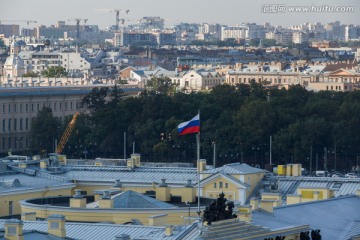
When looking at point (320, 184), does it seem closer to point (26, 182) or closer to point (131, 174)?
point (131, 174)

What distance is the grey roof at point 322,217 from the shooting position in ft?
119

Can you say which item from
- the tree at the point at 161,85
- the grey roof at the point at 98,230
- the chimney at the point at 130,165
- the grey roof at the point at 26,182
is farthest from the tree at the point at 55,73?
the grey roof at the point at 98,230

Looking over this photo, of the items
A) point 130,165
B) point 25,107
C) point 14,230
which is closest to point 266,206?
point 14,230

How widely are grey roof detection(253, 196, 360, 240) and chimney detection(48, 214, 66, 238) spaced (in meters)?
4.28

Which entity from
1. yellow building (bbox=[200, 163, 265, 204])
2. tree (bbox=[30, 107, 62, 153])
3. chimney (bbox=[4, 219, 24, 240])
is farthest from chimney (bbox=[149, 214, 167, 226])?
tree (bbox=[30, 107, 62, 153])

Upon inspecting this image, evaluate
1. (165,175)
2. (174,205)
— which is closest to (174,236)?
(174,205)

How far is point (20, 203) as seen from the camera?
42.8 meters

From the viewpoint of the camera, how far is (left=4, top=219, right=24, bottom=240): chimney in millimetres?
29484

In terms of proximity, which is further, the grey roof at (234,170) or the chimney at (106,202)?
the grey roof at (234,170)

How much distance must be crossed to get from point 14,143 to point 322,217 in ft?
201

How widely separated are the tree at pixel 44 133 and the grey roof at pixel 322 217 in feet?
147

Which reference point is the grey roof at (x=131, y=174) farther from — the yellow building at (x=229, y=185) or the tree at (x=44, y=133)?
the tree at (x=44, y=133)

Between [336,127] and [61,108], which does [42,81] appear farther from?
[336,127]

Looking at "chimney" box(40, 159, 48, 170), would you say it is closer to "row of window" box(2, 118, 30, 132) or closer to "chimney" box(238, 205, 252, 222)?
"chimney" box(238, 205, 252, 222)
